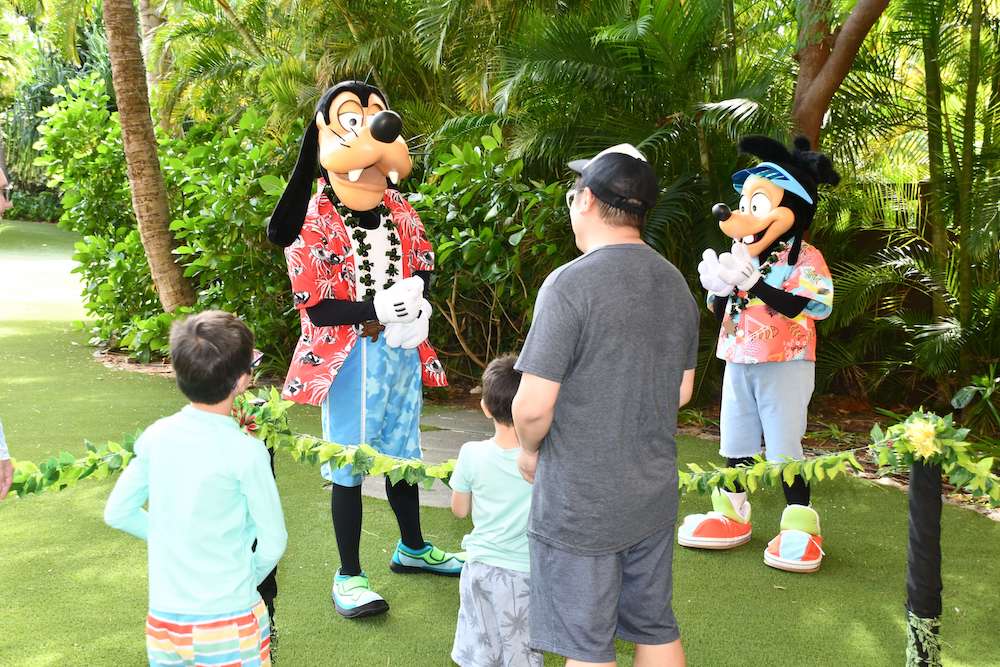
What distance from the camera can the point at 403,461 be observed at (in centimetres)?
280

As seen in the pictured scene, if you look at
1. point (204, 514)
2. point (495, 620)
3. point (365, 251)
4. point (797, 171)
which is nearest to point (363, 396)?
point (365, 251)

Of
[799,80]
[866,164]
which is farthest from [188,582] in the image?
[866,164]

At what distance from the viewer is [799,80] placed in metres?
6.07

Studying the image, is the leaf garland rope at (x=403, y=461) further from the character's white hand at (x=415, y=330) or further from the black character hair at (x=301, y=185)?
the black character hair at (x=301, y=185)

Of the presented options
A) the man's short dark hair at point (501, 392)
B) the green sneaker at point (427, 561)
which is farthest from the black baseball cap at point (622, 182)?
the green sneaker at point (427, 561)

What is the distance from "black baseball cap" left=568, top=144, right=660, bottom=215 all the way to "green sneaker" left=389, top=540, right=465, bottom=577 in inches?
74.5

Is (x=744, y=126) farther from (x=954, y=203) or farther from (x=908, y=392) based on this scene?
(x=908, y=392)

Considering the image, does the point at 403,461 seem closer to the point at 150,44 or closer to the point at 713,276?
the point at 713,276

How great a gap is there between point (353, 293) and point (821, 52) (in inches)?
156

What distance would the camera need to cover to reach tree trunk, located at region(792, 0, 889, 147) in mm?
5648

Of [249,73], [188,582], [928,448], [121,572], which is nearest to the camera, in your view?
[188,582]

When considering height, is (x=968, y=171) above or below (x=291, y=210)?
above

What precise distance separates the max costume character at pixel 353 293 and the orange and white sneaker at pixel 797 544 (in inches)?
60.4

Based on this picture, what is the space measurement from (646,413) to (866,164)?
5.61m
